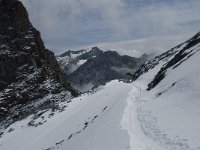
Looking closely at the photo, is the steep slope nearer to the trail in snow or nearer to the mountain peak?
the trail in snow

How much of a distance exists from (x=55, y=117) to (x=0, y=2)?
7206 centimetres

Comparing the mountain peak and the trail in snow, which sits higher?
the mountain peak

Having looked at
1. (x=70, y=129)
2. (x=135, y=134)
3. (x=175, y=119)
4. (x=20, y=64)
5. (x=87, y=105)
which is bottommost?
(x=70, y=129)

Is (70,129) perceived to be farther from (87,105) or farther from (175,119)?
(175,119)

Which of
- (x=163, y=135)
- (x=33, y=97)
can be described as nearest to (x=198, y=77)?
(x=163, y=135)

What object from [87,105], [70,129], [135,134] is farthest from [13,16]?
[135,134]

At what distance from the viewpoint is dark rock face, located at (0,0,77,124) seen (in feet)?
349

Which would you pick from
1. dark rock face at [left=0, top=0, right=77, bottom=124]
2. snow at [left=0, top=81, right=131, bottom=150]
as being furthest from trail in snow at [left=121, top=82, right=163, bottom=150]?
dark rock face at [left=0, top=0, right=77, bottom=124]

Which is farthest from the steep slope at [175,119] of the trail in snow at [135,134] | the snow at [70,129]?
the snow at [70,129]

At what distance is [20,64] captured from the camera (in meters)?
114

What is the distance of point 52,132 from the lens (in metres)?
53.6

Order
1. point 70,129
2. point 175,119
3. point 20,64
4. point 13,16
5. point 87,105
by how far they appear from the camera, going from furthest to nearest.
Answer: point 13,16
point 20,64
point 87,105
point 70,129
point 175,119

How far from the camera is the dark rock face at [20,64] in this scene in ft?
349

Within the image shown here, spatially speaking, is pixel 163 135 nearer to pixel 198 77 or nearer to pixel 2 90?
pixel 198 77
